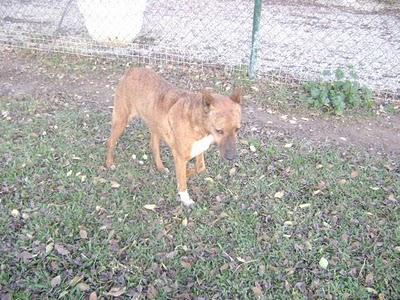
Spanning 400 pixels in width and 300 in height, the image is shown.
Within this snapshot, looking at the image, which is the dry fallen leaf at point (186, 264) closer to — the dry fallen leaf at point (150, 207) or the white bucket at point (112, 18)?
the dry fallen leaf at point (150, 207)

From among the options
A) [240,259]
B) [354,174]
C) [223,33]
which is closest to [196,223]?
[240,259]

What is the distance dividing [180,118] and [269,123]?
2.16 m

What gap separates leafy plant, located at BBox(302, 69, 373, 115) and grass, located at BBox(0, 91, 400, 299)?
910mm

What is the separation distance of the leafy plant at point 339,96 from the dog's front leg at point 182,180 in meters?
2.53

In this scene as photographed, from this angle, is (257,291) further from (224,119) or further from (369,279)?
(224,119)

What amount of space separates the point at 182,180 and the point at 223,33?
491 centimetres

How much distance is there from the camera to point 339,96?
5668 mm

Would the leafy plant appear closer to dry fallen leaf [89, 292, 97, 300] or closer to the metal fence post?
the metal fence post

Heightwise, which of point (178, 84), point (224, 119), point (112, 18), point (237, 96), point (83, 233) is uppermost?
point (112, 18)

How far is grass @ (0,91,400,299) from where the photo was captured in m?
3.38

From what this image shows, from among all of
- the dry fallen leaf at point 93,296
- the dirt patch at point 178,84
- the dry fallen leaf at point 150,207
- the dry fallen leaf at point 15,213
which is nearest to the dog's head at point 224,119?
the dry fallen leaf at point 150,207

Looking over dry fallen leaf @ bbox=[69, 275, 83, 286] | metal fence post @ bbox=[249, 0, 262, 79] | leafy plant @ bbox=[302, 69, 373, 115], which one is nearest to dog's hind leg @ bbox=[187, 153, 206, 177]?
dry fallen leaf @ bbox=[69, 275, 83, 286]

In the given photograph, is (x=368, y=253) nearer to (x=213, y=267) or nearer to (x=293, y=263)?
(x=293, y=263)

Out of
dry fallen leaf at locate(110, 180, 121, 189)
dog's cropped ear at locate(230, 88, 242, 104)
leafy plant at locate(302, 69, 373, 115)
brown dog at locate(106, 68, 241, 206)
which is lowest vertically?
dry fallen leaf at locate(110, 180, 121, 189)
